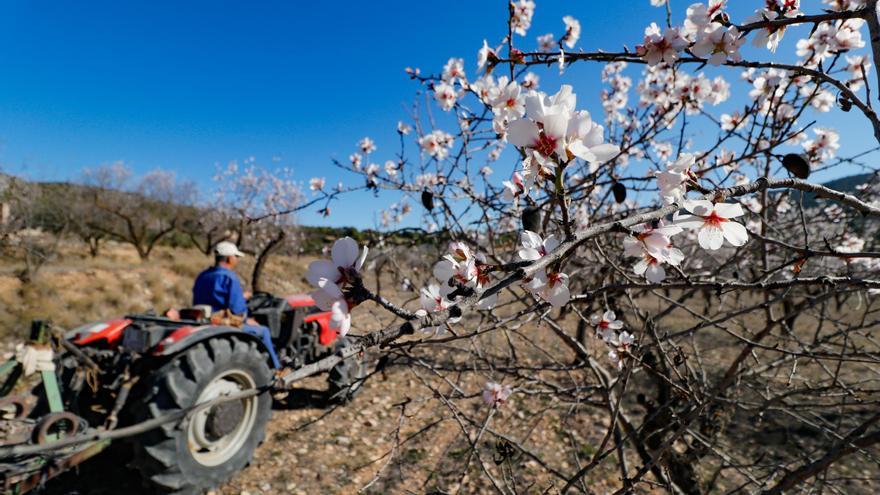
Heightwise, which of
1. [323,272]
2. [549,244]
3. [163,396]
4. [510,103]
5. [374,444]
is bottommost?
[374,444]

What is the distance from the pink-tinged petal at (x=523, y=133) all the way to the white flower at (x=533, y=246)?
24 cm

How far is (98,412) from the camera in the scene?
3193 mm

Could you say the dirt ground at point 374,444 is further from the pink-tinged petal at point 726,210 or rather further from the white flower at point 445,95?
the white flower at point 445,95

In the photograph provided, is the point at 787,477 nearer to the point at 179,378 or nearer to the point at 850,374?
the point at 179,378

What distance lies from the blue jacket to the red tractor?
23 centimetres

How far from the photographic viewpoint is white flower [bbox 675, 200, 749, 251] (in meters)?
0.88

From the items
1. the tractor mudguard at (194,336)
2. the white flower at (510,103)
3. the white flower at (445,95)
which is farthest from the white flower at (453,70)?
the tractor mudguard at (194,336)

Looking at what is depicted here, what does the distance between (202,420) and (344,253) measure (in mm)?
2971

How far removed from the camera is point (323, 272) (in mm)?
761

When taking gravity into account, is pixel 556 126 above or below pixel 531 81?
below

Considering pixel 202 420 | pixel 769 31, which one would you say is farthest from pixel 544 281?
pixel 202 420

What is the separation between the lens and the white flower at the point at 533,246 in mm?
913

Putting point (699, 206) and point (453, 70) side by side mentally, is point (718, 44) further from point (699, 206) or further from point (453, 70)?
point (453, 70)

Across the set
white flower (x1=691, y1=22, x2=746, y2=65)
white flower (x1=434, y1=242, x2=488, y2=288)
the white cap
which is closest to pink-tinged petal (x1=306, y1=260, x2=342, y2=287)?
white flower (x1=434, y1=242, x2=488, y2=288)
